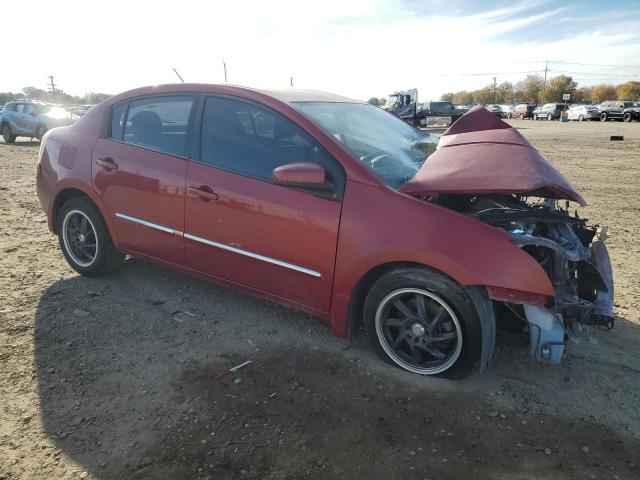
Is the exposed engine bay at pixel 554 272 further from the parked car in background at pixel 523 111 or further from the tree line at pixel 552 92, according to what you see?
the tree line at pixel 552 92

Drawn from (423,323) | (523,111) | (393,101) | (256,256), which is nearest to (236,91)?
(256,256)

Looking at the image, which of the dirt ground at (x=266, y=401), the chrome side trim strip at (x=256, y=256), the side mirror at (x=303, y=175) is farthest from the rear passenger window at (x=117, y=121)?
the side mirror at (x=303, y=175)

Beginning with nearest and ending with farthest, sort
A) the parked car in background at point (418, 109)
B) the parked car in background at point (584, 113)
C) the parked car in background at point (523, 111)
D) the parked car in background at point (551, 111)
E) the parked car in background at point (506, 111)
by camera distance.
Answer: the parked car in background at point (418, 109)
the parked car in background at point (584, 113)
the parked car in background at point (551, 111)
the parked car in background at point (523, 111)
the parked car in background at point (506, 111)

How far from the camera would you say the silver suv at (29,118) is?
18562 mm

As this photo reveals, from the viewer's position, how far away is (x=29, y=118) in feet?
61.1

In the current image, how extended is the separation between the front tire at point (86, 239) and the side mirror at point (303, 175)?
6.94 ft

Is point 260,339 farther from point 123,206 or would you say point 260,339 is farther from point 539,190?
point 539,190

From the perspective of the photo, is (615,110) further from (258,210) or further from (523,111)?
(258,210)

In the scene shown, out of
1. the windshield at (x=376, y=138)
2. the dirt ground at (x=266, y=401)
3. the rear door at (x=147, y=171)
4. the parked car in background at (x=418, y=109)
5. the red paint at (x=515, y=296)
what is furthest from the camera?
the parked car in background at (x=418, y=109)

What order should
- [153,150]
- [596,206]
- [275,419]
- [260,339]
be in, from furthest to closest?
[596,206]
[153,150]
[260,339]
[275,419]

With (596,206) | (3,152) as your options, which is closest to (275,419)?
(596,206)

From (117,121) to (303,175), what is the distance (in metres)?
2.11

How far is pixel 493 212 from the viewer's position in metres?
2.95

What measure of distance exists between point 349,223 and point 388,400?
106 cm
